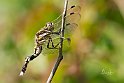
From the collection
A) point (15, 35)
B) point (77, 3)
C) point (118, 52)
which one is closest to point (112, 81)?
point (118, 52)

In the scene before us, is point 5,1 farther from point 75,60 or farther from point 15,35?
point 75,60

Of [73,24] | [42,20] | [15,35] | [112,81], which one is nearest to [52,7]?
[42,20]

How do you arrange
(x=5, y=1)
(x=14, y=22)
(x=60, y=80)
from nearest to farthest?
(x=60, y=80), (x=14, y=22), (x=5, y=1)

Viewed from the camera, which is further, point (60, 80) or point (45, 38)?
point (60, 80)

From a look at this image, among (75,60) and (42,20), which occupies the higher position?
(42,20)

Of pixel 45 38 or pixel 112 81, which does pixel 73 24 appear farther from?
pixel 112 81

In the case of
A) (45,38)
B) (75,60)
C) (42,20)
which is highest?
(42,20)

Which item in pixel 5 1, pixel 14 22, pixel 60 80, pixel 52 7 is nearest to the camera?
pixel 60 80
